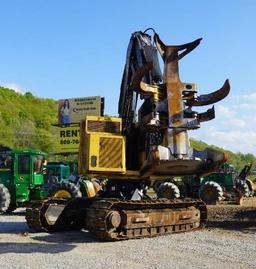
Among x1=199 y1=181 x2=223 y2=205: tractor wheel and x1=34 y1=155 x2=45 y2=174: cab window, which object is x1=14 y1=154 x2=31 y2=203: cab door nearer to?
x1=34 y1=155 x2=45 y2=174: cab window

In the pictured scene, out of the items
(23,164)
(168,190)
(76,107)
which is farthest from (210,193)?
(76,107)

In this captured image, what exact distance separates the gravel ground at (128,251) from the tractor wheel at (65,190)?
20.0 ft

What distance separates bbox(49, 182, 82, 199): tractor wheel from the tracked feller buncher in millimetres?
6055

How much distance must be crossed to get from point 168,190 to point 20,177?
27.0 ft

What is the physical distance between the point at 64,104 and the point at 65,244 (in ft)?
134

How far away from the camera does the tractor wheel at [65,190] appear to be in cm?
1980

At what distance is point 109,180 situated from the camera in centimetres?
1319

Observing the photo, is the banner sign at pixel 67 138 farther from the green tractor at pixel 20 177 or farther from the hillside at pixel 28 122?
the green tractor at pixel 20 177

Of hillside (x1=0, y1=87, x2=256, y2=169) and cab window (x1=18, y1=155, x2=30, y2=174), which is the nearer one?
cab window (x1=18, y1=155, x2=30, y2=174)

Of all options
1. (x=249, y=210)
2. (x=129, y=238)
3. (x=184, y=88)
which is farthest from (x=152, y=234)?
(x=249, y=210)

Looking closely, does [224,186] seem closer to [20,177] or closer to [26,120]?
Answer: [20,177]

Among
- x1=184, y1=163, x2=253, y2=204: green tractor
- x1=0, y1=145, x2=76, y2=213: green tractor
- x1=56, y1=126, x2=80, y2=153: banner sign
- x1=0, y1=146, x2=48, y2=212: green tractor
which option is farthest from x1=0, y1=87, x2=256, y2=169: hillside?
x1=0, y1=146, x2=48, y2=212: green tractor

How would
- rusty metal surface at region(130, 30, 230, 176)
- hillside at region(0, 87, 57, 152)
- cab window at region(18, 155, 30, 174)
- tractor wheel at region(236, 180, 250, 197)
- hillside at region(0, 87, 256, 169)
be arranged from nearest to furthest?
rusty metal surface at region(130, 30, 230, 176) < cab window at region(18, 155, 30, 174) < tractor wheel at region(236, 180, 250, 197) < hillside at region(0, 87, 57, 152) < hillside at region(0, 87, 256, 169)

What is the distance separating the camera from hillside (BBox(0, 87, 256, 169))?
65.4 metres
